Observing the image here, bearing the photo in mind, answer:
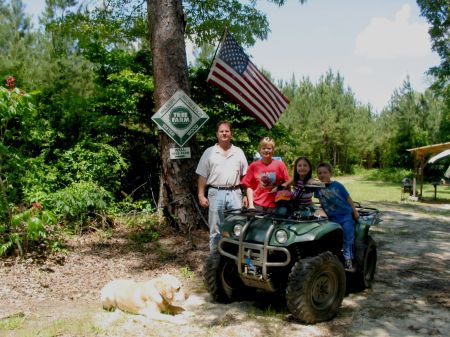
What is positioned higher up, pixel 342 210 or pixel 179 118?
pixel 179 118

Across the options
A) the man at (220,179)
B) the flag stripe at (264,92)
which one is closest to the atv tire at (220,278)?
the man at (220,179)

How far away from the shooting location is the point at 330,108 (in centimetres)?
3631

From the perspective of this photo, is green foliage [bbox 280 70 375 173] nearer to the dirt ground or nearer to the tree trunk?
the tree trunk

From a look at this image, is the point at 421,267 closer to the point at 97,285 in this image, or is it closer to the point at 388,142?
the point at 97,285

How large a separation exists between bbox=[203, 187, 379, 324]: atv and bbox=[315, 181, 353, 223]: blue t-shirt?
138mm

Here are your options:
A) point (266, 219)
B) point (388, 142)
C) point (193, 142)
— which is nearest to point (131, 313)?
point (266, 219)

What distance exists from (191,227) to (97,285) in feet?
7.06

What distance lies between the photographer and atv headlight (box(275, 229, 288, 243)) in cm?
401

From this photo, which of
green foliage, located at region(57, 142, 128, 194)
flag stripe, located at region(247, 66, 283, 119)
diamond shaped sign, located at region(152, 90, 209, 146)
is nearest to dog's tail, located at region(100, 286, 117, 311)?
diamond shaped sign, located at region(152, 90, 209, 146)

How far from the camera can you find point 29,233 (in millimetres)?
5297

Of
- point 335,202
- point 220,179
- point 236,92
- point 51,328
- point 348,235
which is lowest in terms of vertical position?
point 51,328

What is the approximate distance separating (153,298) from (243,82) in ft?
14.3

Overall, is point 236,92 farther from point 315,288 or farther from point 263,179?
point 315,288

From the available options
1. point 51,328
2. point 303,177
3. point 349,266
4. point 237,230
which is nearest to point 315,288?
point 349,266
